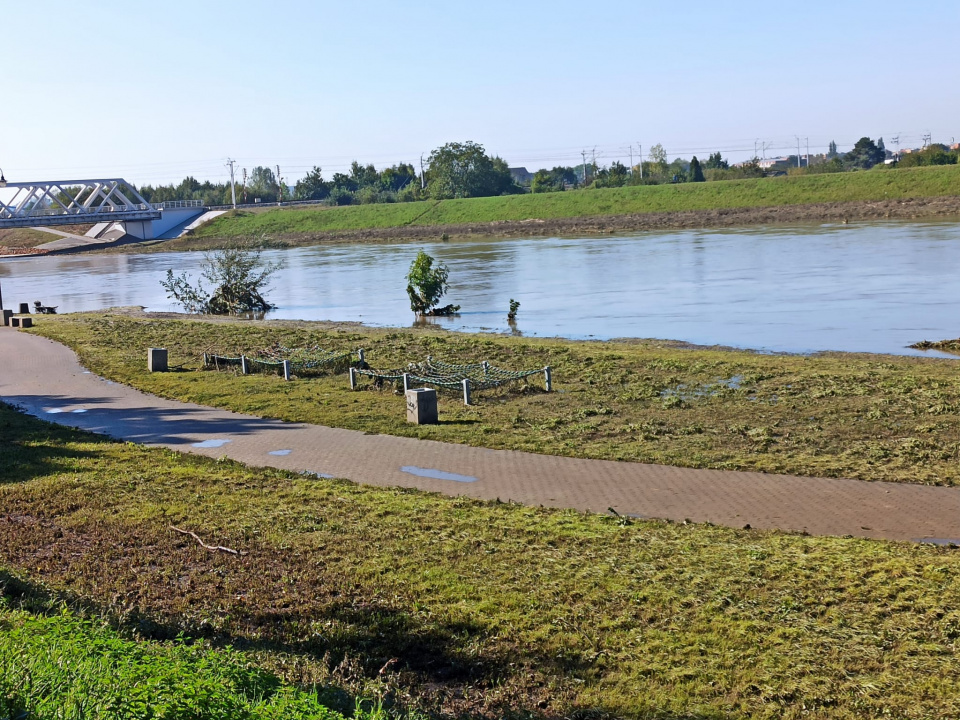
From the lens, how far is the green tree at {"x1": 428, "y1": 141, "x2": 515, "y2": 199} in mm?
119688

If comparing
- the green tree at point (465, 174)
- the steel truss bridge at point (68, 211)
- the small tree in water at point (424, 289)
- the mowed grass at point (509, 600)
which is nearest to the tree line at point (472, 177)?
the green tree at point (465, 174)

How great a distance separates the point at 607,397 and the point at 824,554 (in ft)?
29.0

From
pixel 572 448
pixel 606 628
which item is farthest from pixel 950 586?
pixel 572 448

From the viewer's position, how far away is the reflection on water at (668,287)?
91.1ft

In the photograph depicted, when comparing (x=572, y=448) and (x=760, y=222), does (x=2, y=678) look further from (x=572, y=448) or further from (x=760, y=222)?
(x=760, y=222)

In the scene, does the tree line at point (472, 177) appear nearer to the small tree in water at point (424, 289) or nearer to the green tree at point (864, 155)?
the green tree at point (864, 155)

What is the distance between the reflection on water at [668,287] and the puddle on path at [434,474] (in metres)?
14.0

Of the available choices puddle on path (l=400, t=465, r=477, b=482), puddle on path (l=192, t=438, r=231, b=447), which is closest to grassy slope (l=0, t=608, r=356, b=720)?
puddle on path (l=400, t=465, r=477, b=482)

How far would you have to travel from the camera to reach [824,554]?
328 inches

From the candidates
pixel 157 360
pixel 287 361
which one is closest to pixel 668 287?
pixel 287 361

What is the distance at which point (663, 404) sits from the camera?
1614 cm

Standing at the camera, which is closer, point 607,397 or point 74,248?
point 607,397

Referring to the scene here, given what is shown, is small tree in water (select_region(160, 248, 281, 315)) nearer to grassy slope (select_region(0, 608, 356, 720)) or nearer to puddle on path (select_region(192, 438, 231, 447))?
puddle on path (select_region(192, 438, 231, 447))

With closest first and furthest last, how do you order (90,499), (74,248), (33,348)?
(90,499)
(33,348)
(74,248)
